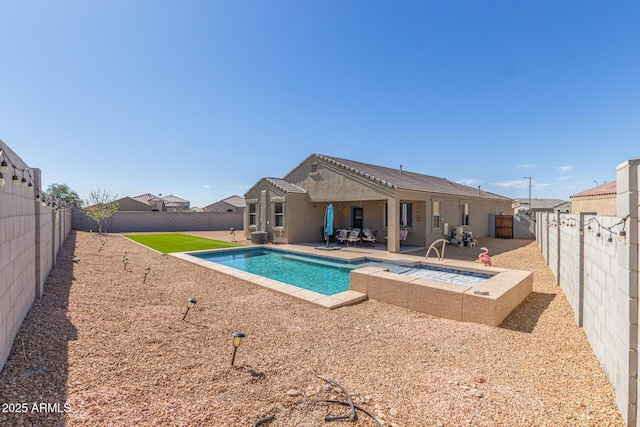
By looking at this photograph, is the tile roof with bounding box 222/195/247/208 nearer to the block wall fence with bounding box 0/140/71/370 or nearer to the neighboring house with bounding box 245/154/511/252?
the neighboring house with bounding box 245/154/511/252

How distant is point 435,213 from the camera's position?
16984 mm

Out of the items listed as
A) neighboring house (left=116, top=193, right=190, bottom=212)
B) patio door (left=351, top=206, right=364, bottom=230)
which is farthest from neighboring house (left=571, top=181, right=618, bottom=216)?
neighboring house (left=116, top=193, right=190, bottom=212)

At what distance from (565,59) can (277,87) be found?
1471cm

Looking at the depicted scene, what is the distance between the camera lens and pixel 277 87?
17.5 m

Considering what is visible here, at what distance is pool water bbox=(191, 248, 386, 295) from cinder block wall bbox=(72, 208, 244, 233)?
17541 mm

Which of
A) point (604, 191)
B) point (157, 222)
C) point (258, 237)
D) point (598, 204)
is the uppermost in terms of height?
point (604, 191)

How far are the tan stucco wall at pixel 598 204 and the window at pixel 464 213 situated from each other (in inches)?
308

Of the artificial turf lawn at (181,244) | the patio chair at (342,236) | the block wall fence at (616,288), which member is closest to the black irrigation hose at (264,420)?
the block wall fence at (616,288)

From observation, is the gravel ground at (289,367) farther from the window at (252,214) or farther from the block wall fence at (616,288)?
the window at (252,214)

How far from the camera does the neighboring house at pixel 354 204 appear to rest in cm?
1579

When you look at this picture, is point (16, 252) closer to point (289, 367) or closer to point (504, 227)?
point (289, 367)

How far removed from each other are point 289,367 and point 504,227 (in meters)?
22.5

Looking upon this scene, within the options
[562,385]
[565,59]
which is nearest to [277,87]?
[565,59]

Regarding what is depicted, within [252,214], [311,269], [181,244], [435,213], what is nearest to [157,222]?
[181,244]
